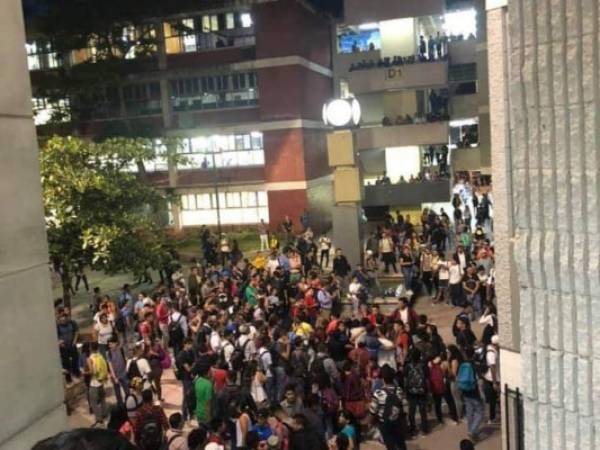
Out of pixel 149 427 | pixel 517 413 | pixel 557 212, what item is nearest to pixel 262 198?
pixel 149 427

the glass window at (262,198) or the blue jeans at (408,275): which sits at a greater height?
the glass window at (262,198)

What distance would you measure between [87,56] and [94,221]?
2181 centimetres

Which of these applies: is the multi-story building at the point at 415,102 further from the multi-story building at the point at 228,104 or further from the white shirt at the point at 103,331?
the white shirt at the point at 103,331

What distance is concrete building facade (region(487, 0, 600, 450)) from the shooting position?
3010 mm

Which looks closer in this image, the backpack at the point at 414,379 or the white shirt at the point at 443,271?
the backpack at the point at 414,379

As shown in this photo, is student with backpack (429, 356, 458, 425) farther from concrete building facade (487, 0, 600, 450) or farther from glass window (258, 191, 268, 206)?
glass window (258, 191, 268, 206)

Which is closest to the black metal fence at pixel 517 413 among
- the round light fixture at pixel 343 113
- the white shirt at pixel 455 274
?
the white shirt at pixel 455 274

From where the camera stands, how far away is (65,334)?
13.4 meters

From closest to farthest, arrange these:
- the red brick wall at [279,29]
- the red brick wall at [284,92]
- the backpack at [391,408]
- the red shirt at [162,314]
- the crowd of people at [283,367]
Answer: the crowd of people at [283,367] → the backpack at [391,408] → the red shirt at [162,314] → the red brick wall at [279,29] → the red brick wall at [284,92]

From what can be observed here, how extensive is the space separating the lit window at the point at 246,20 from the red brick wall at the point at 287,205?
8.09 metres

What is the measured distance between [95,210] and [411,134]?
57.1 feet

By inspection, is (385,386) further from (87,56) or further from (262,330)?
(87,56)

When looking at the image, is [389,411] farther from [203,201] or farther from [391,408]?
[203,201]

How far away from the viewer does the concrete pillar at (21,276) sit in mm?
4535
